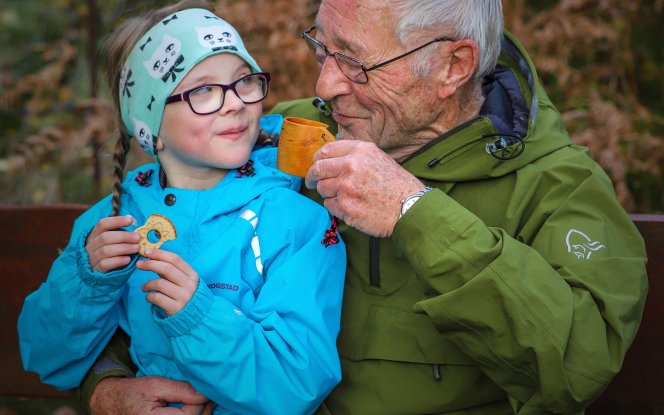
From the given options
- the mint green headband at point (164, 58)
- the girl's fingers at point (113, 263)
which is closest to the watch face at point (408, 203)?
the mint green headband at point (164, 58)

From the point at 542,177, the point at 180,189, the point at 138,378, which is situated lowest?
the point at 138,378

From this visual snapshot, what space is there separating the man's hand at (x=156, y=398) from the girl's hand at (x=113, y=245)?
45cm

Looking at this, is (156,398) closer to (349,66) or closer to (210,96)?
(210,96)

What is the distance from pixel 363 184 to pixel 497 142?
0.55 m

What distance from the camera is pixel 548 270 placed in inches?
97.8

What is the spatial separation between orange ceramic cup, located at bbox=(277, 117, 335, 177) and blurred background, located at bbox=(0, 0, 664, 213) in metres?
1.95

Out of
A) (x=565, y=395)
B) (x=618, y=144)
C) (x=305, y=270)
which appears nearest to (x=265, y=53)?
(x=618, y=144)

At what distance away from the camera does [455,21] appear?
113 inches

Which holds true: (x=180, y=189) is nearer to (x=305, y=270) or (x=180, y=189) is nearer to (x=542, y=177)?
(x=305, y=270)

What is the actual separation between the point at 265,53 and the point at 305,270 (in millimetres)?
3040

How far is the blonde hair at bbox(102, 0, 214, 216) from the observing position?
9.61 feet

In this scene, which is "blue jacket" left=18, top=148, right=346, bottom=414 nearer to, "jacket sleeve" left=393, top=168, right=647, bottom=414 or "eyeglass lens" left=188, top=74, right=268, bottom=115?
"eyeglass lens" left=188, top=74, right=268, bottom=115

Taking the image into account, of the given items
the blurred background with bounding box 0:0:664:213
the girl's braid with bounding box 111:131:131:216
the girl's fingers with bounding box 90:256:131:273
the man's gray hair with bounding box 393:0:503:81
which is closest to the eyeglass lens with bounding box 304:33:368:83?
the man's gray hair with bounding box 393:0:503:81

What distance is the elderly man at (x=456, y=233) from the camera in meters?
→ 2.43
